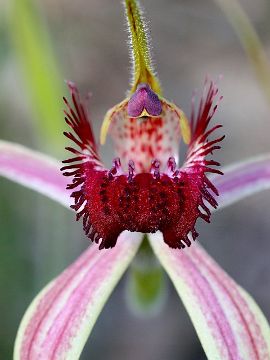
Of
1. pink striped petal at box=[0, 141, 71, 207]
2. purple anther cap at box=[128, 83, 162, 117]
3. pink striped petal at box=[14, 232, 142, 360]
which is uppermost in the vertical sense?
purple anther cap at box=[128, 83, 162, 117]

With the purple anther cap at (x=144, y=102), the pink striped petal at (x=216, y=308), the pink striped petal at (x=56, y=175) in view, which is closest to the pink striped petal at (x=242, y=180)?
the pink striped petal at (x=56, y=175)

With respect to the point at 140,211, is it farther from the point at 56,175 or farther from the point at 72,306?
the point at 56,175

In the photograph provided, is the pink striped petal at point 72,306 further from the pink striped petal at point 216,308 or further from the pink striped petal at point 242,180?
the pink striped petal at point 242,180

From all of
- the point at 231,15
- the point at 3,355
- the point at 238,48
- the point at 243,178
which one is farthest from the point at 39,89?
the point at 238,48

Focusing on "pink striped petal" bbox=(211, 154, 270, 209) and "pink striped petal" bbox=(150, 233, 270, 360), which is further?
"pink striped petal" bbox=(211, 154, 270, 209)

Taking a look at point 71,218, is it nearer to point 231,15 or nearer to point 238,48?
point 231,15

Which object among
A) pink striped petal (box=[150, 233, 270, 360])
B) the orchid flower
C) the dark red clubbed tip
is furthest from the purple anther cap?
pink striped petal (box=[150, 233, 270, 360])

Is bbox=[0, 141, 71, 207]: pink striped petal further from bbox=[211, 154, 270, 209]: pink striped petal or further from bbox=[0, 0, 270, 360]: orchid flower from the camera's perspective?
bbox=[211, 154, 270, 209]: pink striped petal

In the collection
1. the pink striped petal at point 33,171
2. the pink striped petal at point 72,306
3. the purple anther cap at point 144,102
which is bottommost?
the pink striped petal at point 72,306
